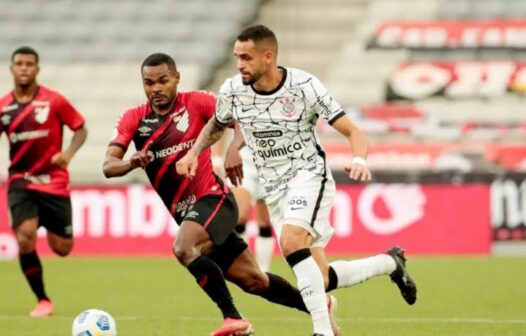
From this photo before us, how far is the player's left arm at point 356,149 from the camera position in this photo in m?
7.29

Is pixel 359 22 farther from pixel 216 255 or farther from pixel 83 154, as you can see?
pixel 216 255

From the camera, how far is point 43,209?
11.1 m

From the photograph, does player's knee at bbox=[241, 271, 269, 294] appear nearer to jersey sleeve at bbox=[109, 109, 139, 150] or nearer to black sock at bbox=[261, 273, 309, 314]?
black sock at bbox=[261, 273, 309, 314]

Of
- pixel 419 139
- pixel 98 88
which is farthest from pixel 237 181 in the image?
pixel 98 88

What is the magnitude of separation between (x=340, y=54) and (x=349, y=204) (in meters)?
8.15

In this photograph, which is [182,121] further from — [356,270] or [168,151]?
[356,270]

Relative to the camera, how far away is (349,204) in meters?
18.0

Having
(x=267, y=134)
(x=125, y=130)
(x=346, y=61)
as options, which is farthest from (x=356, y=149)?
(x=346, y=61)

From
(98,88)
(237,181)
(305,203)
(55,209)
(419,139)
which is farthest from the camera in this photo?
(98,88)

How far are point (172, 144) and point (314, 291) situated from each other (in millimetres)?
1597

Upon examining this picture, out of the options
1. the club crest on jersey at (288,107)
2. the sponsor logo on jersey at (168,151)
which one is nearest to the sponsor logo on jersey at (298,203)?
the club crest on jersey at (288,107)

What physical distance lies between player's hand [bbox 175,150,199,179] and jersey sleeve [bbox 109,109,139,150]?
1.86 feet

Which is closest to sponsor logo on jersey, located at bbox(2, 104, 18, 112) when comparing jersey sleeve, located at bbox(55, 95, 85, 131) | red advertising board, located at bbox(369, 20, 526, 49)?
jersey sleeve, located at bbox(55, 95, 85, 131)

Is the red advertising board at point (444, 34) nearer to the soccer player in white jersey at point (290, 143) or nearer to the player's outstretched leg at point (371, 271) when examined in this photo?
the player's outstretched leg at point (371, 271)
